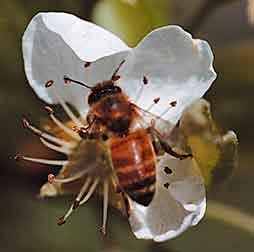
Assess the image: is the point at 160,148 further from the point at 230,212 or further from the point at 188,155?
the point at 230,212

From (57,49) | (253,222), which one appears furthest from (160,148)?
(253,222)

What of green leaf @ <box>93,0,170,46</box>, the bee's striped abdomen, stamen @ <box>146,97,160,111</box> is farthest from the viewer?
green leaf @ <box>93,0,170,46</box>

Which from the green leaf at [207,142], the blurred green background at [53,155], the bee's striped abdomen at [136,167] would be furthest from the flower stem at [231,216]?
the bee's striped abdomen at [136,167]

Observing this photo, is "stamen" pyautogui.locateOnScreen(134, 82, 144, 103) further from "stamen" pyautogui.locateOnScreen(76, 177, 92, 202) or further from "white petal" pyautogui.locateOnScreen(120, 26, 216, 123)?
"stamen" pyautogui.locateOnScreen(76, 177, 92, 202)

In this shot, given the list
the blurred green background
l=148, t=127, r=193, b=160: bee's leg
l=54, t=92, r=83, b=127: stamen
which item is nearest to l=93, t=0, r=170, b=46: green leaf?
the blurred green background

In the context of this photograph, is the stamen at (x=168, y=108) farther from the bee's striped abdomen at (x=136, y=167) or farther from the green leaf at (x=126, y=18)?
the green leaf at (x=126, y=18)

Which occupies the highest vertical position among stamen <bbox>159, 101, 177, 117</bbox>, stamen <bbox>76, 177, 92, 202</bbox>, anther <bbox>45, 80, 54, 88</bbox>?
anther <bbox>45, 80, 54, 88</bbox>

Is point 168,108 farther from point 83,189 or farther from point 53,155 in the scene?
point 53,155
